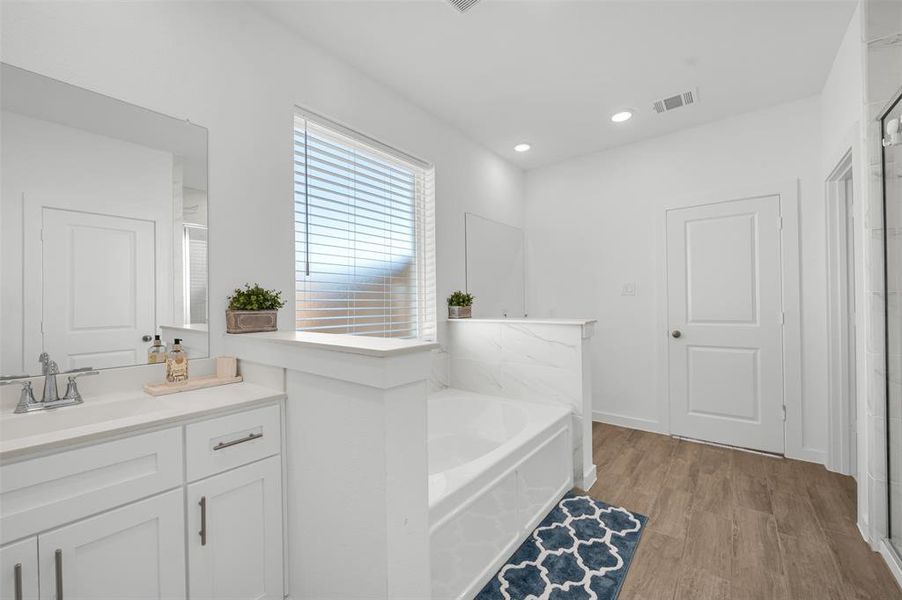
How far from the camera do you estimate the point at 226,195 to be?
1841mm

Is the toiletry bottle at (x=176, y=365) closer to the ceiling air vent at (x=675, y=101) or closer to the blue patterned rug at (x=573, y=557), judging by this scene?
the blue patterned rug at (x=573, y=557)

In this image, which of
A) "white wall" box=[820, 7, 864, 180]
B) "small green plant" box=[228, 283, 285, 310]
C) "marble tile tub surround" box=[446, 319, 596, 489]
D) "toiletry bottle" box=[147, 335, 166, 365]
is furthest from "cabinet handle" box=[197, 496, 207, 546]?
"white wall" box=[820, 7, 864, 180]

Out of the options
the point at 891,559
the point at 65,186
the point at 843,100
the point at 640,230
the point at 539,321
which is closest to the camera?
the point at 65,186

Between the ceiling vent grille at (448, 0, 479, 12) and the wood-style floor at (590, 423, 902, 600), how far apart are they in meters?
2.72

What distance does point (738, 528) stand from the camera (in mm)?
2020

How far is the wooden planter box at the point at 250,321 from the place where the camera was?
70.6 inches

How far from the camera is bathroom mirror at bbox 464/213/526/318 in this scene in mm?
3432

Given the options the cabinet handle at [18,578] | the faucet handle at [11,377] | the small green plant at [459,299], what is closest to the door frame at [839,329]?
the small green plant at [459,299]

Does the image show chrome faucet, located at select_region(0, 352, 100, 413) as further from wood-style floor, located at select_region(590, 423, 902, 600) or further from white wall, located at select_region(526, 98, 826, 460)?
white wall, located at select_region(526, 98, 826, 460)

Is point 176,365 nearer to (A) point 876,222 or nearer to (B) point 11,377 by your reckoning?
(B) point 11,377

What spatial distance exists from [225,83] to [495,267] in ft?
8.21

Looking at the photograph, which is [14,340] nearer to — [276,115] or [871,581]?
[276,115]

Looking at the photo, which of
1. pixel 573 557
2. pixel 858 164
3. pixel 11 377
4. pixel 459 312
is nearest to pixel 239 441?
pixel 11 377

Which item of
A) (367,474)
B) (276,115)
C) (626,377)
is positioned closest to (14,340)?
(367,474)
